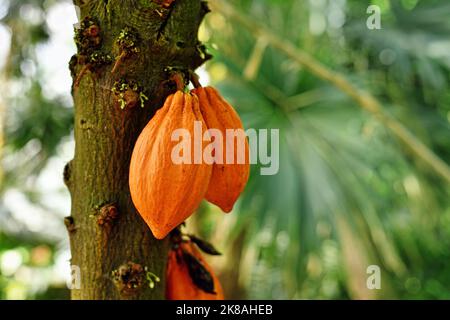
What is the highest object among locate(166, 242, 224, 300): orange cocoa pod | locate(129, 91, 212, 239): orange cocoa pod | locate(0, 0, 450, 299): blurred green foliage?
locate(0, 0, 450, 299): blurred green foliage

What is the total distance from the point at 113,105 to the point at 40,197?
2.80 m

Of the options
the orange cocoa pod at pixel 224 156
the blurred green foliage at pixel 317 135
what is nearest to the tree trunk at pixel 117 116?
the orange cocoa pod at pixel 224 156

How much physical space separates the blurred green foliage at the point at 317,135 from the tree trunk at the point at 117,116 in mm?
1066

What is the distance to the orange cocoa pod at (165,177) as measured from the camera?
1.63 feet

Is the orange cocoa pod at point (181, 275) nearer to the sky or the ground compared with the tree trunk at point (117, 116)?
nearer to the ground

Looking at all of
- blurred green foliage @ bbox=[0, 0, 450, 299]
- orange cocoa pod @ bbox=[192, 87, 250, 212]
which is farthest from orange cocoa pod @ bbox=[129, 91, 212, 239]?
blurred green foliage @ bbox=[0, 0, 450, 299]

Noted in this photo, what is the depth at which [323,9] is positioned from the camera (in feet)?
8.85

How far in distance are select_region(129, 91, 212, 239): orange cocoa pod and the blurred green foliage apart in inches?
45.7

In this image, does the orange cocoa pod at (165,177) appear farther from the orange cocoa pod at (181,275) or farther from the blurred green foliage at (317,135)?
the blurred green foliage at (317,135)

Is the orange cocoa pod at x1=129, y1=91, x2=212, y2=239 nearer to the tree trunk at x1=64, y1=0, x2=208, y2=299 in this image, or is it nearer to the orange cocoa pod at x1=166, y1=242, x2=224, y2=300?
the tree trunk at x1=64, y1=0, x2=208, y2=299

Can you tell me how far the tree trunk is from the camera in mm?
543

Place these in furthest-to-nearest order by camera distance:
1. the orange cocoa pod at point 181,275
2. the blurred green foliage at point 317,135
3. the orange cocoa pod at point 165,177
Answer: the blurred green foliage at point 317,135 < the orange cocoa pod at point 181,275 < the orange cocoa pod at point 165,177

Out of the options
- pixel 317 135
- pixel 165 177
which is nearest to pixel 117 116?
pixel 165 177
